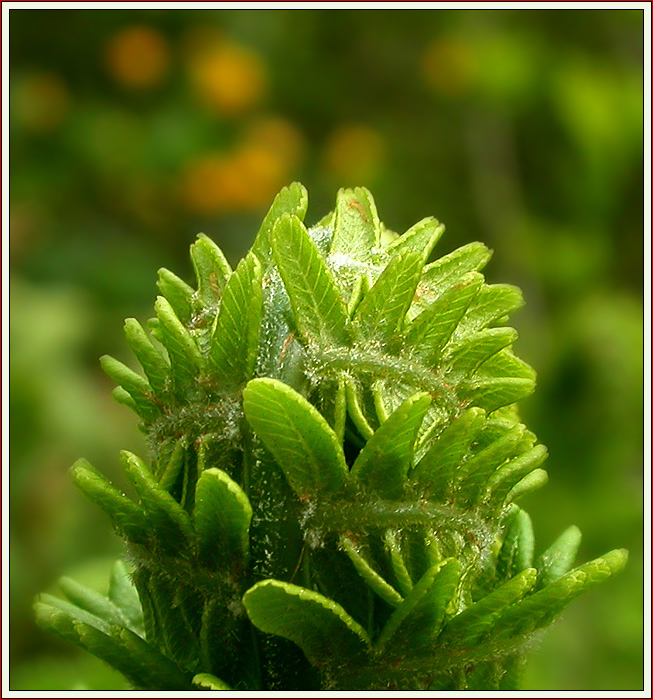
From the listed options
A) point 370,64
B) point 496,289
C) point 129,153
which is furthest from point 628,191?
point 496,289

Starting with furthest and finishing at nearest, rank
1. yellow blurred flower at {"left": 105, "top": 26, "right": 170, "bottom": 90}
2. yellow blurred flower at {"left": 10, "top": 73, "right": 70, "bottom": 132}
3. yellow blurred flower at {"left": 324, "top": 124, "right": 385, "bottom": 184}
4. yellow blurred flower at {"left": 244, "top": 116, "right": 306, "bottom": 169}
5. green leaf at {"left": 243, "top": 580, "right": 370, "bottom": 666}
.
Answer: yellow blurred flower at {"left": 324, "top": 124, "right": 385, "bottom": 184}, yellow blurred flower at {"left": 244, "top": 116, "right": 306, "bottom": 169}, yellow blurred flower at {"left": 105, "top": 26, "right": 170, "bottom": 90}, yellow blurred flower at {"left": 10, "top": 73, "right": 70, "bottom": 132}, green leaf at {"left": 243, "top": 580, "right": 370, "bottom": 666}

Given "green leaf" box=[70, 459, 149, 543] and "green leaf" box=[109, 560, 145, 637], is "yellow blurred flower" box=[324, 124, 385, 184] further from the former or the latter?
"green leaf" box=[70, 459, 149, 543]

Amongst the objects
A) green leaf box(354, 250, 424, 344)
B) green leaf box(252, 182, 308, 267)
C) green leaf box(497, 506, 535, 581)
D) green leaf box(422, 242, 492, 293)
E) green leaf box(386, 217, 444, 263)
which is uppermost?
green leaf box(252, 182, 308, 267)

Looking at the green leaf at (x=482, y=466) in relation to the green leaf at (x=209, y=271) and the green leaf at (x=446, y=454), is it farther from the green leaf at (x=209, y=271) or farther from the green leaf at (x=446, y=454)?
the green leaf at (x=209, y=271)

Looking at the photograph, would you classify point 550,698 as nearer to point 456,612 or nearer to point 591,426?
point 456,612

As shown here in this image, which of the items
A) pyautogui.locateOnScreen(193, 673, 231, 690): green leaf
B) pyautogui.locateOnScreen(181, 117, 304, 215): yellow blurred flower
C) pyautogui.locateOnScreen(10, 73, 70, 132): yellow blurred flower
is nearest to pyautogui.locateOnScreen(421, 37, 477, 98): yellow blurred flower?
pyautogui.locateOnScreen(181, 117, 304, 215): yellow blurred flower

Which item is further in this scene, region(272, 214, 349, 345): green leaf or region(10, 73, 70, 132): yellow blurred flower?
region(10, 73, 70, 132): yellow blurred flower
